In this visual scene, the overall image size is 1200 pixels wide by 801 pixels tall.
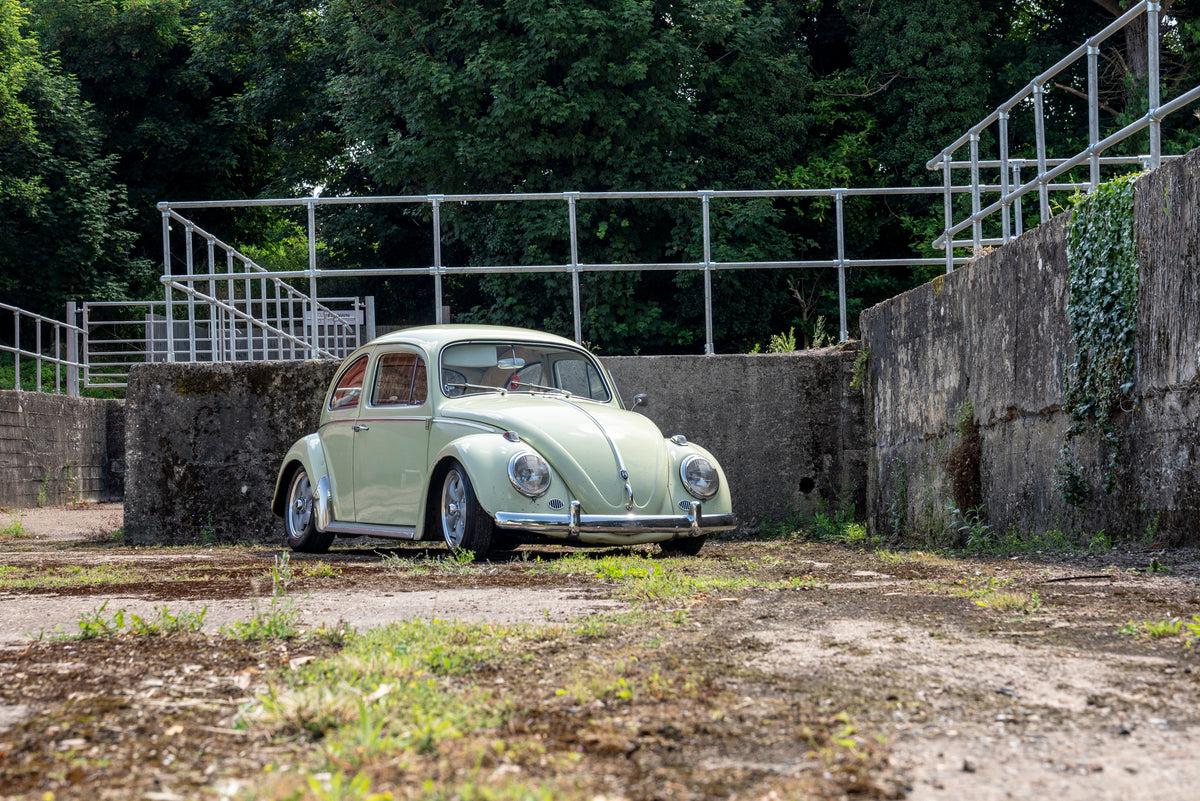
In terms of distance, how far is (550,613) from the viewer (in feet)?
16.3

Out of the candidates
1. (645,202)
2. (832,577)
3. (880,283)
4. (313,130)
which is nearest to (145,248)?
→ (313,130)

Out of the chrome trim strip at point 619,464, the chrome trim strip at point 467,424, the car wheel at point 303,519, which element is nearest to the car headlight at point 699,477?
the chrome trim strip at point 619,464

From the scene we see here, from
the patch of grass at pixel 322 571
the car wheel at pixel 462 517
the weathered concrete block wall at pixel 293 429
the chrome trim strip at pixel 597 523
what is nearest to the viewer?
the patch of grass at pixel 322 571

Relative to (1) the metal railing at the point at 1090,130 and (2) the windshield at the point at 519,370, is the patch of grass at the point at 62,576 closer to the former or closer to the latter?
(2) the windshield at the point at 519,370

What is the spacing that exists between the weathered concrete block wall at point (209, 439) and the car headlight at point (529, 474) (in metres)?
4.01

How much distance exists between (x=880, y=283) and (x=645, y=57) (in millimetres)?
6069

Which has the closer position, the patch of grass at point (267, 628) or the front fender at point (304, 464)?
the patch of grass at point (267, 628)

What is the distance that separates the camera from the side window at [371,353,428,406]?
29.5 feet

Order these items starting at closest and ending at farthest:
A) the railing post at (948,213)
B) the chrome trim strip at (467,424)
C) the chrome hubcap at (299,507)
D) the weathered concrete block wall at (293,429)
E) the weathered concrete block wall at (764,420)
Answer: the chrome trim strip at (467,424) → the chrome hubcap at (299,507) → the railing post at (948,213) → the weathered concrete block wall at (293,429) → the weathered concrete block wall at (764,420)

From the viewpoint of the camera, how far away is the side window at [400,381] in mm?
8984

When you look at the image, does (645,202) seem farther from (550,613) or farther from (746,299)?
(550,613)

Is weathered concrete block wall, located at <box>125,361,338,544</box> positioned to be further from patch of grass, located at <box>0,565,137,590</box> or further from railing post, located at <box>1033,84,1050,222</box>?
railing post, located at <box>1033,84,1050,222</box>

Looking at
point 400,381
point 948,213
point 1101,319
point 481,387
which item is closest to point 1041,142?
point 1101,319

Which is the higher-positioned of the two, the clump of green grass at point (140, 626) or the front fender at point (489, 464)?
the front fender at point (489, 464)
